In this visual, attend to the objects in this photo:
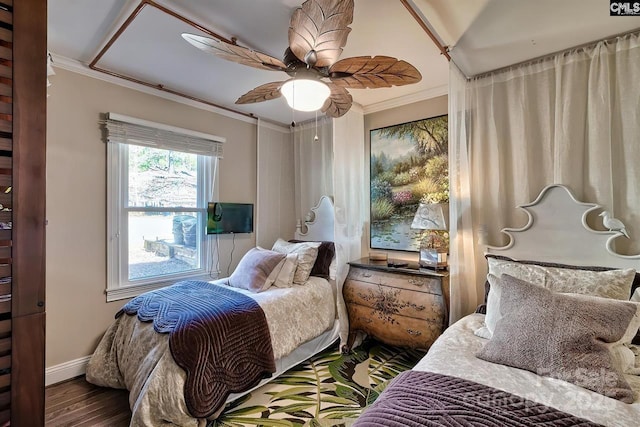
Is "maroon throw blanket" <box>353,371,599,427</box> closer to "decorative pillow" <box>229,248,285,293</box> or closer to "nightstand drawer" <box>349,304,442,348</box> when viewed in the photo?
"nightstand drawer" <box>349,304,442,348</box>

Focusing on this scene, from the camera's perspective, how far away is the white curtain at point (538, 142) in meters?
1.81

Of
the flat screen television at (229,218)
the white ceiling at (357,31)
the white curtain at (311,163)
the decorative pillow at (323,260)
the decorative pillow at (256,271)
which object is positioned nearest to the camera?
the white ceiling at (357,31)

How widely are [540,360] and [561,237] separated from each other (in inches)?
44.2

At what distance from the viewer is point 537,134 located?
7.02 feet

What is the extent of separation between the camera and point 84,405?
205cm

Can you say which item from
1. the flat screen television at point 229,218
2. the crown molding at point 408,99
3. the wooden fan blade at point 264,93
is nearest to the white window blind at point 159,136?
the flat screen television at point 229,218

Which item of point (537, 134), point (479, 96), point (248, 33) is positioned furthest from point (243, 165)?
point (537, 134)

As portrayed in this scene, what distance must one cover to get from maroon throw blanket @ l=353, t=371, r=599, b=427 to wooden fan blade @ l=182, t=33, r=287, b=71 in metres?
1.71

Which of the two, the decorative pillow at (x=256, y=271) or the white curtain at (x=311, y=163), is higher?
the white curtain at (x=311, y=163)

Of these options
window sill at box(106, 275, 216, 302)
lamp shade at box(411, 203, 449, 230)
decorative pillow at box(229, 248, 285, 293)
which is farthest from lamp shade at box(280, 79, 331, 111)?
window sill at box(106, 275, 216, 302)

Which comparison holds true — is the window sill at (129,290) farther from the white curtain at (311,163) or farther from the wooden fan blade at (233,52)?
the wooden fan blade at (233,52)

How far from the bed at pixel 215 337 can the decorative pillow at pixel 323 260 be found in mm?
14

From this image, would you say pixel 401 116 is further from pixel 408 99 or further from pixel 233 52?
pixel 233 52

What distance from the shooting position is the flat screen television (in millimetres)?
3150
